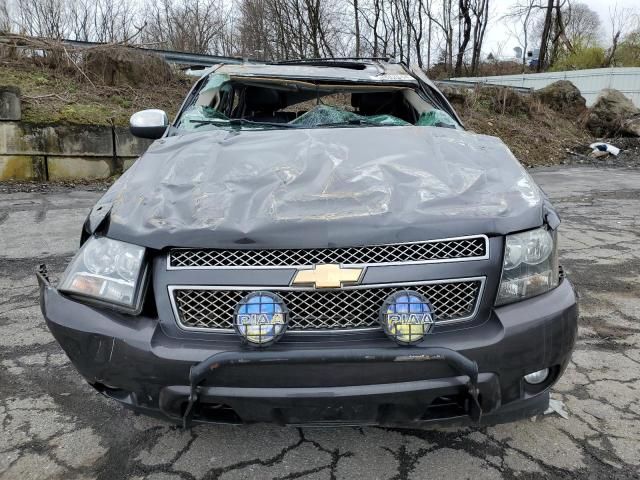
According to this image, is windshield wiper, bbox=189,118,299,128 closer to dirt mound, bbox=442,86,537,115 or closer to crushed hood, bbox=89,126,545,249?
crushed hood, bbox=89,126,545,249

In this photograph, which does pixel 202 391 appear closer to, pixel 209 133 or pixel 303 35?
pixel 209 133

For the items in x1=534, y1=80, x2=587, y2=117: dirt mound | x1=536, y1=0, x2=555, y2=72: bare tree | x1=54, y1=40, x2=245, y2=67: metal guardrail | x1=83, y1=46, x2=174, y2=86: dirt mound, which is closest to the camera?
x1=83, y1=46, x2=174, y2=86: dirt mound

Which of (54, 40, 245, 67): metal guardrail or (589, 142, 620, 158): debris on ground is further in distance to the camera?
(589, 142, 620, 158): debris on ground

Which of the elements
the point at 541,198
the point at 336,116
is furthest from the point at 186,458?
the point at 336,116

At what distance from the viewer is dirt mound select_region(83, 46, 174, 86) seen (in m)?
10.5

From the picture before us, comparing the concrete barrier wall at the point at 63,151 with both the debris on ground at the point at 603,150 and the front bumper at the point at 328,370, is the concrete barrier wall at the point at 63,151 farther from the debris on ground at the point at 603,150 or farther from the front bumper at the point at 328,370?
the debris on ground at the point at 603,150

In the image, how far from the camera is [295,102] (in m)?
4.23

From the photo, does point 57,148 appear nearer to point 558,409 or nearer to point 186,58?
point 186,58

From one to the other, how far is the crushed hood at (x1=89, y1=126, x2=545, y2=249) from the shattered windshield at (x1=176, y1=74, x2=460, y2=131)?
0.52 m

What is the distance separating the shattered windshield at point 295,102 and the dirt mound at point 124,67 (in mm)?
7789

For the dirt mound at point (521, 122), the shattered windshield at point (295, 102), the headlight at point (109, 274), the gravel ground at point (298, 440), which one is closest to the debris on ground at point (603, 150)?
the dirt mound at point (521, 122)

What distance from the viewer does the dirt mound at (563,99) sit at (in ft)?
56.1

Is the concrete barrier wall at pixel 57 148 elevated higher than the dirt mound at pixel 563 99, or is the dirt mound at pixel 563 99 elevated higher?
the dirt mound at pixel 563 99

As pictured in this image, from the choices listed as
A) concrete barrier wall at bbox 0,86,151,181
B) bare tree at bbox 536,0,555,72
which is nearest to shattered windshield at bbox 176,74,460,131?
concrete barrier wall at bbox 0,86,151,181
